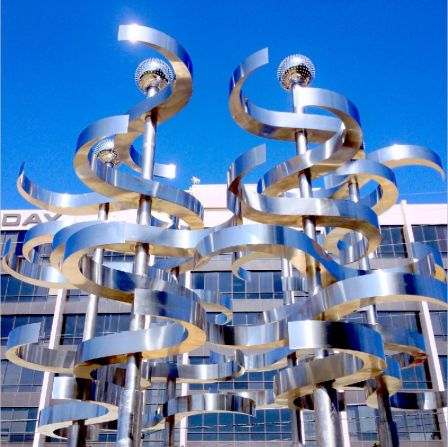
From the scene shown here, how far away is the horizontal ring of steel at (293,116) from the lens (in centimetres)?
1898

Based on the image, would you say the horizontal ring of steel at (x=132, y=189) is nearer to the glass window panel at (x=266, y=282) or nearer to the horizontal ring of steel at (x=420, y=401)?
the horizontal ring of steel at (x=420, y=401)

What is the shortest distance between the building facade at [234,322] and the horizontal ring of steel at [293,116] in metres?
14.2

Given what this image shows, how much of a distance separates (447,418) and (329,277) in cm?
2123

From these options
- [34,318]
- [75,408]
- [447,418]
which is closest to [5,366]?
[34,318]

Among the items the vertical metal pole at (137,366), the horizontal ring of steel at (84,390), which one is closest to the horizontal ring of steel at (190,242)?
the vertical metal pole at (137,366)

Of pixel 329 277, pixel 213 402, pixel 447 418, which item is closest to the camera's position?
pixel 329 277

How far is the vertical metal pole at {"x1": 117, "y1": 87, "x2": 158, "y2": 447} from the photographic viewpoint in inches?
628

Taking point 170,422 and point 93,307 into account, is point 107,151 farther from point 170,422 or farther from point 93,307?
point 170,422

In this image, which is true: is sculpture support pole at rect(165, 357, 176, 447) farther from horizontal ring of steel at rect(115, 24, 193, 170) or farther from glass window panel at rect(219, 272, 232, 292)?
glass window panel at rect(219, 272, 232, 292)

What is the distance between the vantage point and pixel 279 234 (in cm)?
1712

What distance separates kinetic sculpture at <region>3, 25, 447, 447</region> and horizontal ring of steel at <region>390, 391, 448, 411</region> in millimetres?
62

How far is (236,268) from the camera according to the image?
75.7ft

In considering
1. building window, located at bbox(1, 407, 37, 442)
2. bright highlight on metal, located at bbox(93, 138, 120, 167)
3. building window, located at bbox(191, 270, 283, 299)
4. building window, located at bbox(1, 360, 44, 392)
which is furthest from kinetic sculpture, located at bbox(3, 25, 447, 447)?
building window, located at bbox(1, 360, 44, 392)

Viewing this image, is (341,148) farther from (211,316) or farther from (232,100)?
(211,316)
